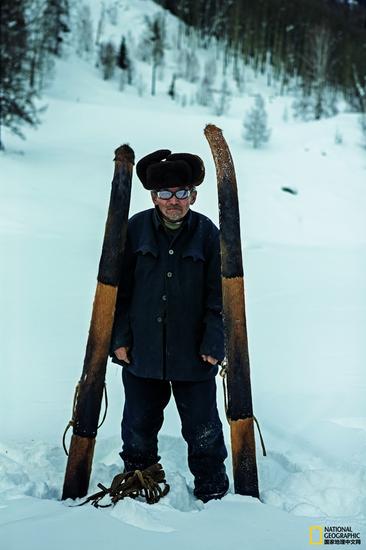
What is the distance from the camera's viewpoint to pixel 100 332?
95.7 inches

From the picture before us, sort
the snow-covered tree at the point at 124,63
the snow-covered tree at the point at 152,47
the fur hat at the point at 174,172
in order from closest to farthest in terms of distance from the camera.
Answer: the fur hat at the point at 174,172
the snow-covered tree at the point at 124,63
the snow-covered tree at the point at 152,47

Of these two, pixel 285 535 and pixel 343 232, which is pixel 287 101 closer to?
pixel 343 232

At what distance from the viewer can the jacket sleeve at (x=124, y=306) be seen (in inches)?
98.5

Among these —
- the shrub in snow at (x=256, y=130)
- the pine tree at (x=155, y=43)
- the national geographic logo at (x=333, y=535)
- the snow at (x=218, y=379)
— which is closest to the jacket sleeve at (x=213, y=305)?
the snow at (x=218, y=379)

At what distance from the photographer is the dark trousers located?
2518 millimetres

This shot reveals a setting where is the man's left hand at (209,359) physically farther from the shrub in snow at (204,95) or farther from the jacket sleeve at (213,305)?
the shrub in snow at (204,95)

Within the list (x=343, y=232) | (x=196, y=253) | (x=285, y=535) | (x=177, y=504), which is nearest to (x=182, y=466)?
(x=177, y=504)

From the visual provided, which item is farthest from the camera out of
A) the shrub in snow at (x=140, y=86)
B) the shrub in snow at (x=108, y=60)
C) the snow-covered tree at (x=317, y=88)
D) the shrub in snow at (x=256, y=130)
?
the shrub in snow at (x=108, y=60)

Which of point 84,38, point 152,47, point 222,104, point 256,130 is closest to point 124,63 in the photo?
point 84,38

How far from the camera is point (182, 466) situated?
3.01 metres

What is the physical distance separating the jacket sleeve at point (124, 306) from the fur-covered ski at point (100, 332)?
2.5 inches

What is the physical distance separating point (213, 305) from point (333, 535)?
1.05 meters

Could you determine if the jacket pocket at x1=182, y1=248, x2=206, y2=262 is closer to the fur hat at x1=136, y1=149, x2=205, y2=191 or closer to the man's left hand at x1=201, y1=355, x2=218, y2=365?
the fur hat at x1=136, y1=149, x2=205, y2=191

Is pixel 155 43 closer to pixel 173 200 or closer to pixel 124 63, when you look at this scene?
pixel 124 63
